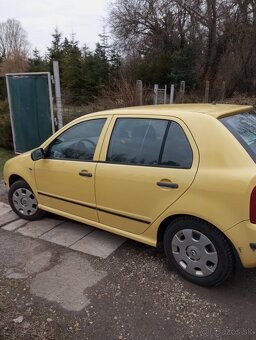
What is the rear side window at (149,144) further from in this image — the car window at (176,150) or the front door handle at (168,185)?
the front door handle at (168,185)

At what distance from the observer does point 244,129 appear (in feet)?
9.58

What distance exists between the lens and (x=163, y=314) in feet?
8.92

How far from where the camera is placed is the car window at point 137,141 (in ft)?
10.1

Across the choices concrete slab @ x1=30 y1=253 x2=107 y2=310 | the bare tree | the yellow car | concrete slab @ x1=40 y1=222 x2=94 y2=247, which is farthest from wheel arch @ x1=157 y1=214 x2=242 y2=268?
the bare tree

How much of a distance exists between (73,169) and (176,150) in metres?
1.29

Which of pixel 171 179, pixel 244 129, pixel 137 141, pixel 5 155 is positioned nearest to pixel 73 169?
pixel 137 141

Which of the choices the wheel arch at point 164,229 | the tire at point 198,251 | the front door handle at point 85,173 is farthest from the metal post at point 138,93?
the tire at point 198,251

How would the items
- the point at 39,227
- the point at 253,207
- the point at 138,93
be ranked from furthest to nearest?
the point at 138,93 → the point at 39,227 → the point at 253,207

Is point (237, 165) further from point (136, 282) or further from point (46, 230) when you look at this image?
point (46, 230)

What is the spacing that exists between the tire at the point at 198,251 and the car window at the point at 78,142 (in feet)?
4.15

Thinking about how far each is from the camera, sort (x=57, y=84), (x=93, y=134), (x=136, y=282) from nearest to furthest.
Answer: (x=136, y=282), (x=93, y=134), (x=57, y=84)

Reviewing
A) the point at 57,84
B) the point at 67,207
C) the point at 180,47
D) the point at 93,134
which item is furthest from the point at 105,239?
the point at 180,47

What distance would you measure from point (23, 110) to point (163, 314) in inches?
241

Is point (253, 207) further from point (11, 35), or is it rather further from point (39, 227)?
point (11, 35)
